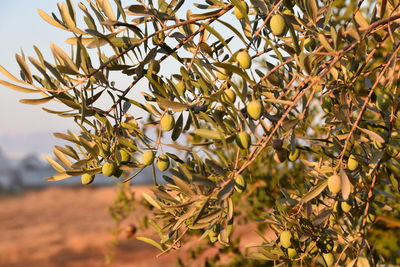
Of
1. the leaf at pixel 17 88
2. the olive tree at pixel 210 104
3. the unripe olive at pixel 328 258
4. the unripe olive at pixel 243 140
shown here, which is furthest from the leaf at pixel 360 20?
the leaf at pixel 17 88

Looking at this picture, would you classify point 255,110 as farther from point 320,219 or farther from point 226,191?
point 320,219

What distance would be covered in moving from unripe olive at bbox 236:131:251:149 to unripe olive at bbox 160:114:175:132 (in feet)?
0.39

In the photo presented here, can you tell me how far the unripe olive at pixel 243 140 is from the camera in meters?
0.66

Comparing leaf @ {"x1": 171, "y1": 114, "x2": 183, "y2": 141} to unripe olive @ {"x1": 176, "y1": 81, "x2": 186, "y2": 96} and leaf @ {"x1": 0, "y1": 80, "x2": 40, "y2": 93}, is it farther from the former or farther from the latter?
leaf @ {"x1": 0, "y1": 80, "x2": 40, "y2": 93}

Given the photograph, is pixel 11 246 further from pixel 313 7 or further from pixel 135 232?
pixel 313 7

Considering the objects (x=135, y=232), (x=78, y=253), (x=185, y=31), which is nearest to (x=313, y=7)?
(x=185, y=31)

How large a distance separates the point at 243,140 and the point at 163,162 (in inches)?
6.1

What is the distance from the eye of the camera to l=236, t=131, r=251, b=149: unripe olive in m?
0.66

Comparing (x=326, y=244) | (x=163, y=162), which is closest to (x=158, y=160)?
(x=163, y=162)

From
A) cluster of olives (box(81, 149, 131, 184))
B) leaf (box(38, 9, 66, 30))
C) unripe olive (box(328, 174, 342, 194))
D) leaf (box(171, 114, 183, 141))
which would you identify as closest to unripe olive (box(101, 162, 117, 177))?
cluster of olives (box(81, 149, 131, 184))

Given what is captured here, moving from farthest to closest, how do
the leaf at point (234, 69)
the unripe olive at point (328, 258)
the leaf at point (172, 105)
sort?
the unripe olive at point (328, 258) < the leaf at point (172, 105) < the leaf at point (234, 69)

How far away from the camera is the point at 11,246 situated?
191 inches

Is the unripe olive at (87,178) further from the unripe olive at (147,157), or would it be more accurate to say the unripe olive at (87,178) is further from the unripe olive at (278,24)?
the unripe olive at (278,24)

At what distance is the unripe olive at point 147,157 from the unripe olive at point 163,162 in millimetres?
18
